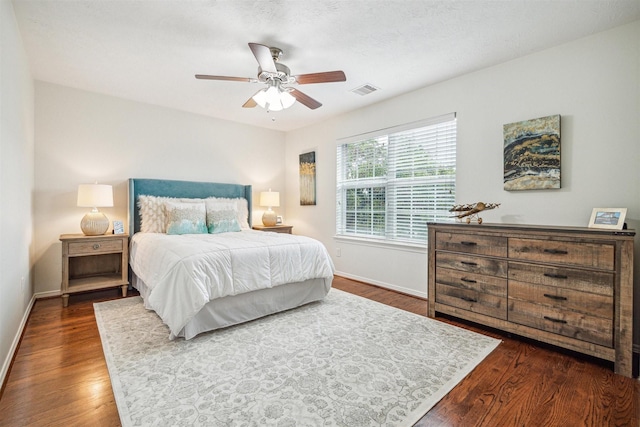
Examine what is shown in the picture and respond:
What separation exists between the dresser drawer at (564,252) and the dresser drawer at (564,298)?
21 cm

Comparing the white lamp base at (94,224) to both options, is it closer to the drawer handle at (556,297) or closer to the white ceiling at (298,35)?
the white ceiling at (298,35)

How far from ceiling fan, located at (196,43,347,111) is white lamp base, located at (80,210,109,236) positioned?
221cm

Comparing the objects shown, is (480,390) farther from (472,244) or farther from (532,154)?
(532,154)

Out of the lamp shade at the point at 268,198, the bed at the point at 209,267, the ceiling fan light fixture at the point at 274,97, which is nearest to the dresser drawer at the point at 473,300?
the bed at the point at 209,267

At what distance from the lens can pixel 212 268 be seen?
2490 millimetres

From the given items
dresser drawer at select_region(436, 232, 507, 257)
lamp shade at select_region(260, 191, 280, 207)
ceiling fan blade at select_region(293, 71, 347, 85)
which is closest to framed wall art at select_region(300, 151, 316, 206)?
lamp shade at select_region(260, 191, 280, 207)

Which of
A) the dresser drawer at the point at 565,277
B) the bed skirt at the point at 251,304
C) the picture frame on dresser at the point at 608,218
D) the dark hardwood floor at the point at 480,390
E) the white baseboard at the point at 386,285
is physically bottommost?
the dark hardwood floor at the point at 480,390

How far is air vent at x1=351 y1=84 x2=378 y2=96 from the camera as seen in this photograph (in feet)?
11.5

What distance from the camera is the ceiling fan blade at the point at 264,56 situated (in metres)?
2.19

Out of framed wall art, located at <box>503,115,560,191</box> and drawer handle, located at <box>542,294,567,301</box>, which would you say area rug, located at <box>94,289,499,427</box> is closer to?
drawer handle, located at <box>542,294,567,301</box>

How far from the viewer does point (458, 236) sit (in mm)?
2795

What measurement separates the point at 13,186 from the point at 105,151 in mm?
1784

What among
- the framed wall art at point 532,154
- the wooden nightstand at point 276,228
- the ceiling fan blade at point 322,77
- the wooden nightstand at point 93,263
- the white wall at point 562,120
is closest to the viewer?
the white wall at point 562,120

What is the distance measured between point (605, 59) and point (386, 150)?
7.21 ft
